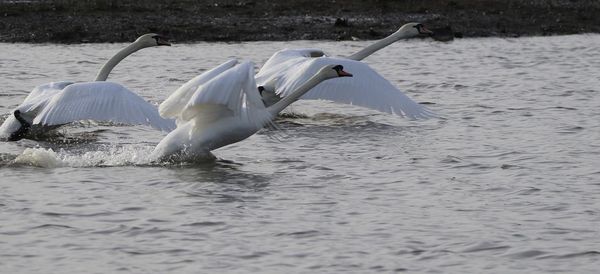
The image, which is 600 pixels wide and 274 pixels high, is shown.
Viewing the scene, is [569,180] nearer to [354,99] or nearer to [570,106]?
[354,99]

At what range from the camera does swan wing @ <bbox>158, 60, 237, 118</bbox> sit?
961 cm

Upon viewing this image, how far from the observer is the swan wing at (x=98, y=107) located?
404 inches

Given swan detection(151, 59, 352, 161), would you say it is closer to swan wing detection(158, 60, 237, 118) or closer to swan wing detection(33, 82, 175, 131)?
swan wing detection(158, 60, 237, 118)

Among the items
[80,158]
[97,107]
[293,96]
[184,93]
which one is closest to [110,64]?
[97,107]

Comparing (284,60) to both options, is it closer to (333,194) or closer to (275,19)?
(333,194)

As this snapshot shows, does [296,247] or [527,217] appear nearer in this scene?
[296,247]

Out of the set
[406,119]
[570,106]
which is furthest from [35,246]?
[570,106]

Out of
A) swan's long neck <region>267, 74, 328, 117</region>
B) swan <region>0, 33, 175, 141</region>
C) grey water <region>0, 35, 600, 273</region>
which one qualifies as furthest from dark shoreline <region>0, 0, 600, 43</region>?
swan's long neck <region>267, 74, 328, 117</region>

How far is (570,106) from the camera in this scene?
1377 cm

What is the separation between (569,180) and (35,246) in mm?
4251

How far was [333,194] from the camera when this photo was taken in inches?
351

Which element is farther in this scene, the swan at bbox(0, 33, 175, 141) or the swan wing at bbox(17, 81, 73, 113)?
the swan wing at bbox(17, 81, 73, 113)

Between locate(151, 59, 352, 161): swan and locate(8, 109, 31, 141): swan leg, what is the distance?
1.76 metres

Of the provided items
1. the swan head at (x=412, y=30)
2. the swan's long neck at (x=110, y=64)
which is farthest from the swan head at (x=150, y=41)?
the swan head at (x=412, y=30)
